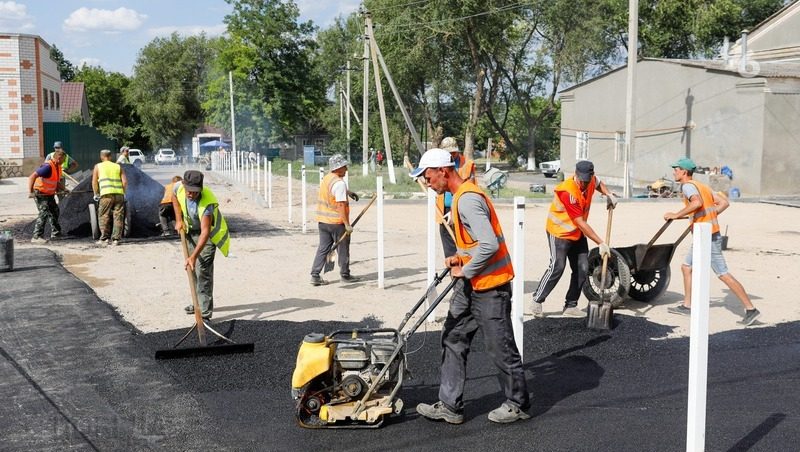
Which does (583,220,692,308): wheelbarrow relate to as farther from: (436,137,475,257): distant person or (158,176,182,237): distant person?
(158,176,182,237): distant person

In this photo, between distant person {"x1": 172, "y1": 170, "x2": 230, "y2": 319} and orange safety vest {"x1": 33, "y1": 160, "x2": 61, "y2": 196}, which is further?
orange safety vest {"x1": 33, "y1": 160, "x2": 61, "y2": 196}

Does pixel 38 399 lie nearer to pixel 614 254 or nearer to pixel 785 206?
pixel 614 254

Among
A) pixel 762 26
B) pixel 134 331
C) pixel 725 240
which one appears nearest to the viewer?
pixel 134 331

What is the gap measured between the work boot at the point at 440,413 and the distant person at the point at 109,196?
10141 millimetres

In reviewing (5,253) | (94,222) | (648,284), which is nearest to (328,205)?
(648,284)

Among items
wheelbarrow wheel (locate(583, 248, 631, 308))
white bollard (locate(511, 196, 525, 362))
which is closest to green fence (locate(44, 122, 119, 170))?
wheelbarrow wheel (locate(583, 248, 631, 308))

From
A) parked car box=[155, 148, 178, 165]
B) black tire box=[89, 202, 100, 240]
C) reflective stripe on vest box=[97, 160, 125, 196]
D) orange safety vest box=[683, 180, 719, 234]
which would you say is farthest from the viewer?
parked car box=[155, 148, 178, 165]

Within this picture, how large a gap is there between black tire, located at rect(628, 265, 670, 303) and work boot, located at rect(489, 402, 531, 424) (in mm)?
4074

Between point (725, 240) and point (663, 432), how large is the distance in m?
8.97

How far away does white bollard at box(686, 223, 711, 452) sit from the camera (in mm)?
4059

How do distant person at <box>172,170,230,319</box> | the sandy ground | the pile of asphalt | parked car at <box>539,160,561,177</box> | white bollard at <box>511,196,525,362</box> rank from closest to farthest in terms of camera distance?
white bollard at <box>511,196,525,362</box>, distant person at <box>172,170,230,319</box>, the sandy ground, the pile of asphalt, parked car at <box>539,160,561,177</box>

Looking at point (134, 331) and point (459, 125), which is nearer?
point (134, 331)

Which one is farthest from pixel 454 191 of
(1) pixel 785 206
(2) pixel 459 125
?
(2) pixel 459 125

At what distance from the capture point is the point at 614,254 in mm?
8328
